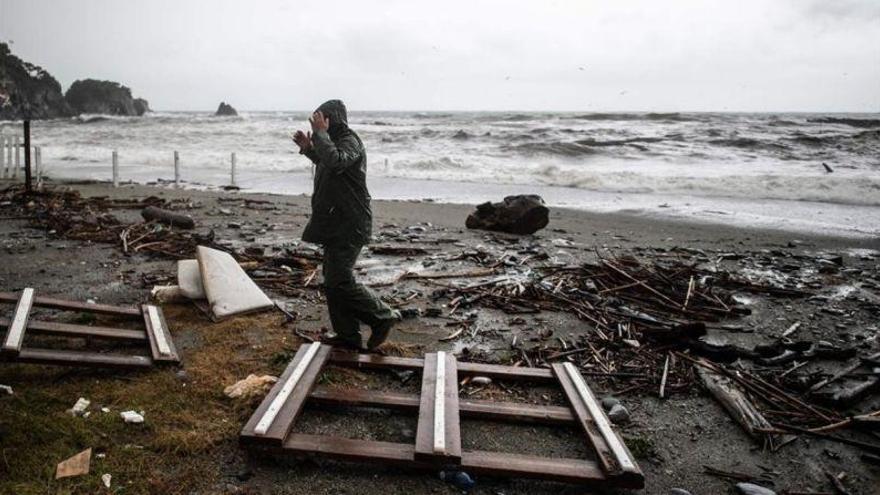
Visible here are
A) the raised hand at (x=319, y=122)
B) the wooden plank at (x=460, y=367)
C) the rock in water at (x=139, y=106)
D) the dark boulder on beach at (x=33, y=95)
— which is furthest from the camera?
the rock in water at (x=139, y=106)

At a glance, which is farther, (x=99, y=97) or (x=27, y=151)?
(x=99, y=97)

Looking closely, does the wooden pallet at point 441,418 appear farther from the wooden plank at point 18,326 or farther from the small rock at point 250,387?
the wooden plank at point 18,326

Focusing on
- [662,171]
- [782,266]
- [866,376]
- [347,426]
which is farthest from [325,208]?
[662,171]

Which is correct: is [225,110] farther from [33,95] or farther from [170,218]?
[170,218]

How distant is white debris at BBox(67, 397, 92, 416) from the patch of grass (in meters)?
0.04

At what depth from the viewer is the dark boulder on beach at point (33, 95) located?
54.2m

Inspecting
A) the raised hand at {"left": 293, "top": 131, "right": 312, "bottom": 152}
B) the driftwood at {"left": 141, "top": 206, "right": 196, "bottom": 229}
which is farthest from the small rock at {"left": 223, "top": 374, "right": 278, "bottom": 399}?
the driftwood at {"left": 141, "top": 206, "right": 196, "bottom": 229}

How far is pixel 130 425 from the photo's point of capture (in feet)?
10.6

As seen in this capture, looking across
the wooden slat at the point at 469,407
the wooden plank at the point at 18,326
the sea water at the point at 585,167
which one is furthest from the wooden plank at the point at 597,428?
the sea water at the point at 585,167

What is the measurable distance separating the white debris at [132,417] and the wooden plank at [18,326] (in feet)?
3.56

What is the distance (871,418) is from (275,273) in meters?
6.14

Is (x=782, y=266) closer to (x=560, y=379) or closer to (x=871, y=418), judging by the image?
(x=871, y=418)

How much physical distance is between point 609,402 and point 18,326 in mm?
4632

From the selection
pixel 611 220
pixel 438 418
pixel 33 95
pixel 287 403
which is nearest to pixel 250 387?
pixel 287 403
